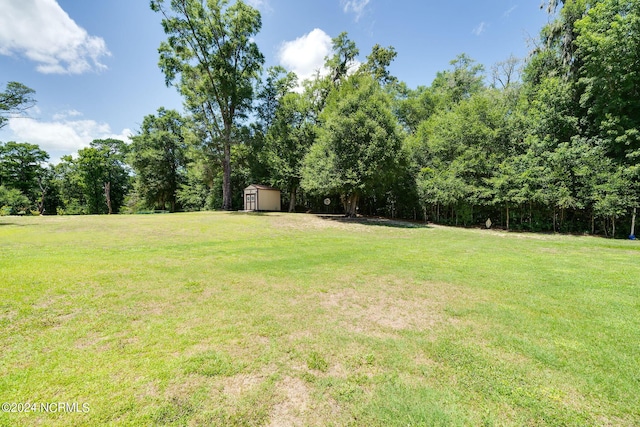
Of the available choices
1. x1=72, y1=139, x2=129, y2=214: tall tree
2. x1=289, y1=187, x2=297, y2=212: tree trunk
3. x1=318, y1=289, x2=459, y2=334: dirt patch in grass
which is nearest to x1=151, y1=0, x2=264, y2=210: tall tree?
x1=289, y1=187, x2=297, y2=212: tree trunk

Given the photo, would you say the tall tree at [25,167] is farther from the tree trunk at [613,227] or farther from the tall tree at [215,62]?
the tree trunk at [613,227]

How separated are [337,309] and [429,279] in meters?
2.70

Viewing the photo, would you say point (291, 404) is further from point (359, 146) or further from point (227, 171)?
point (227, 171)

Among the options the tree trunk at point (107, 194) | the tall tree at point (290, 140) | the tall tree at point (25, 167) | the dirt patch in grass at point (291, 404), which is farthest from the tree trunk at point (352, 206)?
the tall tree at point (25, 167)

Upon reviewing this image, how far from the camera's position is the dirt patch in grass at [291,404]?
6.82ft

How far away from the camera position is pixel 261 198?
26.7 meters

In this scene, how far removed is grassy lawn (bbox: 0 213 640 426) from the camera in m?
2.19

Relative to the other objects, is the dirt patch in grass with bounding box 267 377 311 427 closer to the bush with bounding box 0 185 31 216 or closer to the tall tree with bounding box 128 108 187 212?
the tall tree with bounding box 128 108 187 212

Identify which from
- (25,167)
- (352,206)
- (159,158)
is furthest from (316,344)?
(25,167)

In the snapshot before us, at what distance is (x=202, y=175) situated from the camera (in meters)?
29.9

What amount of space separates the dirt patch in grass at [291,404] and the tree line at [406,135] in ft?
52.4

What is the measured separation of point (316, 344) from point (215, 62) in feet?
90.9

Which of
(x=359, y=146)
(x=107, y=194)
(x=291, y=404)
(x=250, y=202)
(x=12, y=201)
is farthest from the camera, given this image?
(x=107, y=194)

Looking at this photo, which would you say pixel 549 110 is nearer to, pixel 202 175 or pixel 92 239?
pixel 92 239
